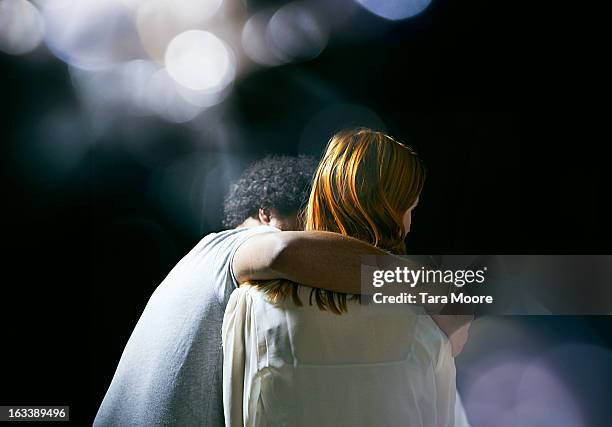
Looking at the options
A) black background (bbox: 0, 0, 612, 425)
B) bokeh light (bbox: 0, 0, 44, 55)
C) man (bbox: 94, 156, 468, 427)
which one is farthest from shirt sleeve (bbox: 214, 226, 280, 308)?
bokeh light (bbox: 0, 0, 44, 55)

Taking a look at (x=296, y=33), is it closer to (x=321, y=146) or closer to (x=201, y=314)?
(x=321, y=146)

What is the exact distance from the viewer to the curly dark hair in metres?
1.47

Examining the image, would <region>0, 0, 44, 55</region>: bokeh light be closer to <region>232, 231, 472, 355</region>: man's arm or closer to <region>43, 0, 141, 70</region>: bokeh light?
<region>43, 0, 141, 70</region>: bokeh light

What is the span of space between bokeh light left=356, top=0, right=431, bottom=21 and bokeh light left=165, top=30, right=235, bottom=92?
1.47ft

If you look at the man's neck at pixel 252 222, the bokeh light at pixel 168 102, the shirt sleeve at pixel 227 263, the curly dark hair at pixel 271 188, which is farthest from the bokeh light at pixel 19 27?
the shirt sleeve at pixel 227 263

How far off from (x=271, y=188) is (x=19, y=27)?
930 mm

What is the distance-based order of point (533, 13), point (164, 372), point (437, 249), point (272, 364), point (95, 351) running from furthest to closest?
Answer: point (95, 351)
point (437, 249)
point (533, 13)
point (164, 372)
point (272, 364)

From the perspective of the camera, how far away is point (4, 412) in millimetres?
1685

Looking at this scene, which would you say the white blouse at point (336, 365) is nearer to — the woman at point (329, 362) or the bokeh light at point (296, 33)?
the woman at point (329, 362)

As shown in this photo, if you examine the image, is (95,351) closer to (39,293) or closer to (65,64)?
(39,293)

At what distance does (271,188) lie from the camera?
59.4 inches

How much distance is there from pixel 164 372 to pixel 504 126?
1161 millimetres

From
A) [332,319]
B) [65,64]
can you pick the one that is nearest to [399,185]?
[332,319]

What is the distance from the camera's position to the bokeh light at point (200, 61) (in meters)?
1.68
